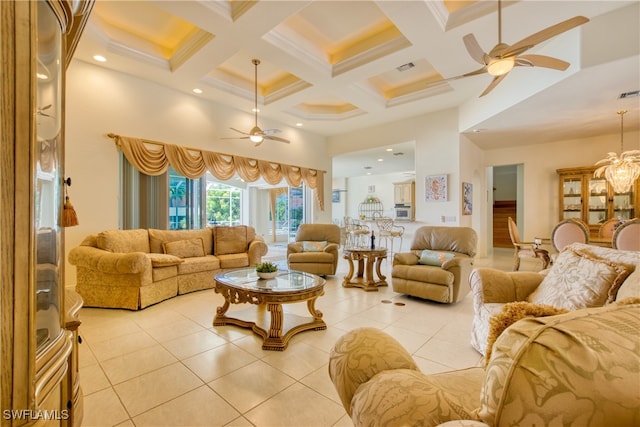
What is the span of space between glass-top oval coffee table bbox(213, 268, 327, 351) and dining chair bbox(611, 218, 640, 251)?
3551 millimetres

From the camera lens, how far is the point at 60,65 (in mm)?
1019

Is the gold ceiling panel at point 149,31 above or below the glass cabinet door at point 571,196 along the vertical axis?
above

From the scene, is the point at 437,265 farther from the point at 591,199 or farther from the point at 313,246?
the point at 591,199

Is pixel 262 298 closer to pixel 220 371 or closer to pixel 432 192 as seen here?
pixel 220 371

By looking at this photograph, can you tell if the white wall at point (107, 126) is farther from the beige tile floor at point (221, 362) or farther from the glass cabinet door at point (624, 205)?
the glass cabinet door at point (624, 205)

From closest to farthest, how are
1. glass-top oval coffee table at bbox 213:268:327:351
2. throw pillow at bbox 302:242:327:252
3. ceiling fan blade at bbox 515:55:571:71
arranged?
glass-top oval coffee table at bbox 213:268:327:351 < ceiling fan blade at bbox 515:55:571:71 < throw pillow at bbox 302:242:327:252

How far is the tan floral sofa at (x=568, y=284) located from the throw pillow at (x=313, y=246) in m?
2.95

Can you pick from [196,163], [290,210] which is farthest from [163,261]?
[290,210]

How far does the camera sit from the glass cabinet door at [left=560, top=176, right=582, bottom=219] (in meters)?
6.12

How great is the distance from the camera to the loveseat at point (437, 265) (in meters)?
3.47

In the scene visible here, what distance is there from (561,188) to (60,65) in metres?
8.32

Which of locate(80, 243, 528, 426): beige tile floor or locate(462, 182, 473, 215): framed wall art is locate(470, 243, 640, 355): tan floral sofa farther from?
locate(462, 182, 473, 215): framed wall art
